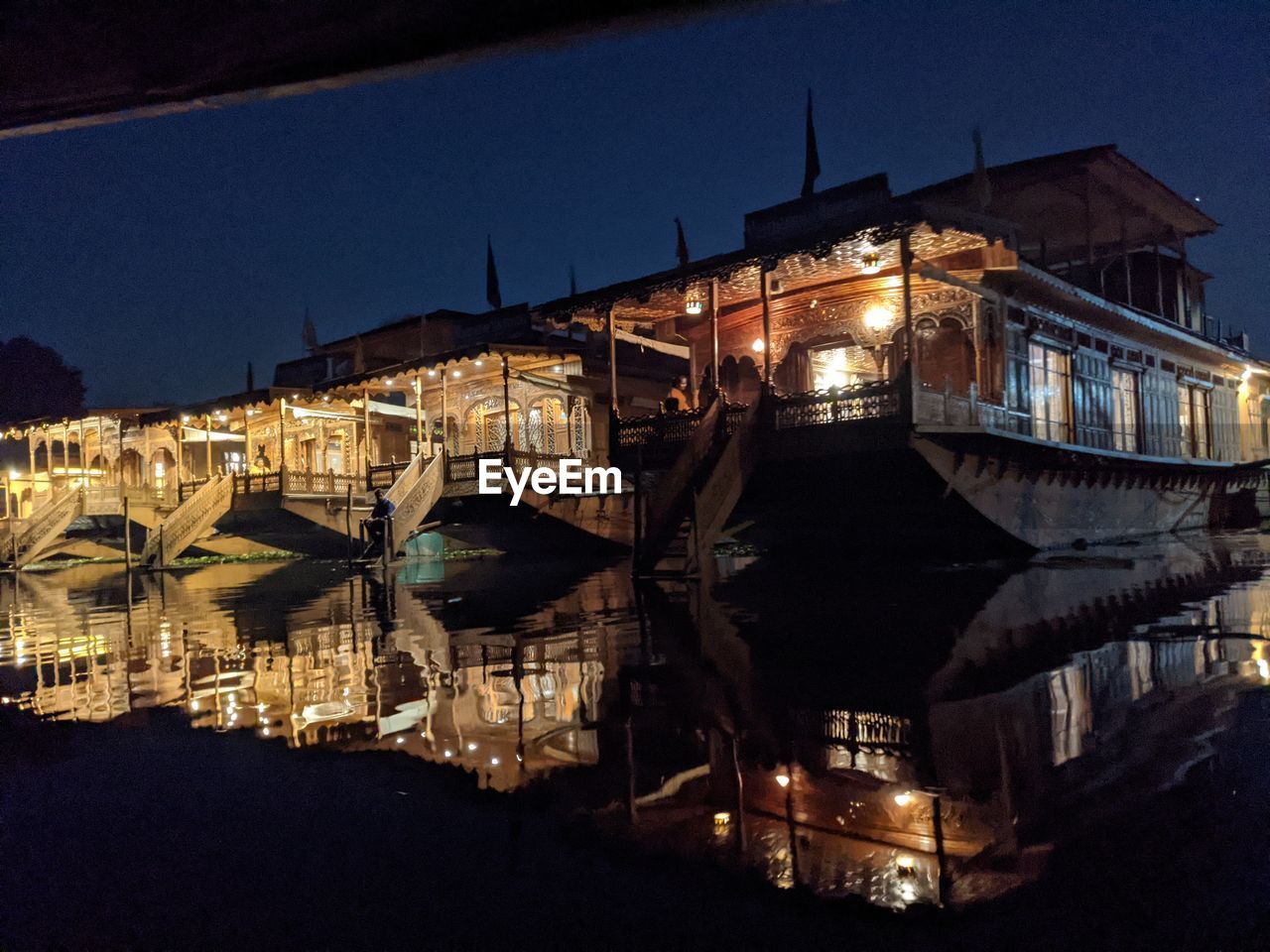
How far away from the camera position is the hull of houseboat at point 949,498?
15.4m

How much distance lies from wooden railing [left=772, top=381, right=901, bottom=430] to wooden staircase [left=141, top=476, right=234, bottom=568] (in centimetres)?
Answer: 2183

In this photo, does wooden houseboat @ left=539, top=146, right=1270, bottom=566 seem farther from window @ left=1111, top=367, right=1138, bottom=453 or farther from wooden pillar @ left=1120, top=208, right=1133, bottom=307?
wooden pillar @ left=1120, top=208, right=1133, bottom=307

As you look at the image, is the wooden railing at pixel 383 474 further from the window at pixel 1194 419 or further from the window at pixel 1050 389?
the window at pixel 1194 419

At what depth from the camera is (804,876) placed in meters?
2.79

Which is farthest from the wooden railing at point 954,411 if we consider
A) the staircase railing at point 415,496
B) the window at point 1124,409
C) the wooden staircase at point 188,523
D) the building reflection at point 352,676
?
the wooden staircase at point 188,523

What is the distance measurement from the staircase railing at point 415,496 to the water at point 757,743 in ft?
38.6

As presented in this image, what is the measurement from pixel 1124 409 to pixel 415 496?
21.3 m

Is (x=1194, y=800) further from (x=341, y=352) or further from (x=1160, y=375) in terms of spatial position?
(x=341, y=352)

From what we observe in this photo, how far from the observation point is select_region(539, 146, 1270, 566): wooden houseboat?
50.0 feet

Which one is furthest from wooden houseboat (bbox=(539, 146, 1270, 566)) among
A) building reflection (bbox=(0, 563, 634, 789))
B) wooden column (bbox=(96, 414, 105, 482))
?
wooden column (bbox=(96, 414, 105, 482))

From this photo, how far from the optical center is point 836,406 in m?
15.3

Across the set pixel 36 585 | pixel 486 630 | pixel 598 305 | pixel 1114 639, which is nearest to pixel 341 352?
pixel 36 585

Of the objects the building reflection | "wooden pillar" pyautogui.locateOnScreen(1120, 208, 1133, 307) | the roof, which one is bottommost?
the building reflection

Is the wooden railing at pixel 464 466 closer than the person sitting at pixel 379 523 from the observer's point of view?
No
